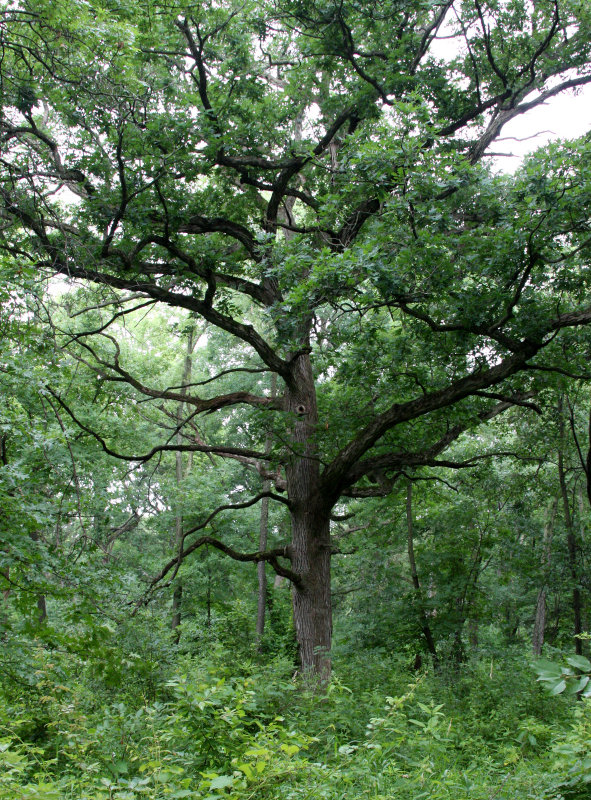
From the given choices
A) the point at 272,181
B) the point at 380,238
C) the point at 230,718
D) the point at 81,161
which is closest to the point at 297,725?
the point at 230,718

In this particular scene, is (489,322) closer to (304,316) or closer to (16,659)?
(304,316)

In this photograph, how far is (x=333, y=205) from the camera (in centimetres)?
679

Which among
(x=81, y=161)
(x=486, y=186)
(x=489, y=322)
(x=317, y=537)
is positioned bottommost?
(x=317, y=537)

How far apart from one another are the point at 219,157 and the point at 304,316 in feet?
8.67

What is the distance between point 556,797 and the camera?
2.57 metres

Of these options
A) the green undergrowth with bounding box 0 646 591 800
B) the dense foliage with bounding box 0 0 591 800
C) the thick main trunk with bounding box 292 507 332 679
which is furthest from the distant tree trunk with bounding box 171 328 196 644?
the green undergrowth with bounding box 0 646 591 800

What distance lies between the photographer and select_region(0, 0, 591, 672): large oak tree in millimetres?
5953

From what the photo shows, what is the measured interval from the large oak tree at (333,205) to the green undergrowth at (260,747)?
5.87ft

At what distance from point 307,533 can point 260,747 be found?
611cm

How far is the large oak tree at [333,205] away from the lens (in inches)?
234

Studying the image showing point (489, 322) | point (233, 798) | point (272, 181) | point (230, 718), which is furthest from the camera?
point (272, 181)

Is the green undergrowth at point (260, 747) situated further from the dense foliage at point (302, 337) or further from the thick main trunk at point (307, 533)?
the thick main trunk at point (307, 533)

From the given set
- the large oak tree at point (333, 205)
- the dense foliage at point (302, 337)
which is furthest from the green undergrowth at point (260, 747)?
the large oak tree at point (333, 205)

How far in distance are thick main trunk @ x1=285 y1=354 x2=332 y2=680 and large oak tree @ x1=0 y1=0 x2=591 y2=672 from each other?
0.11ft
